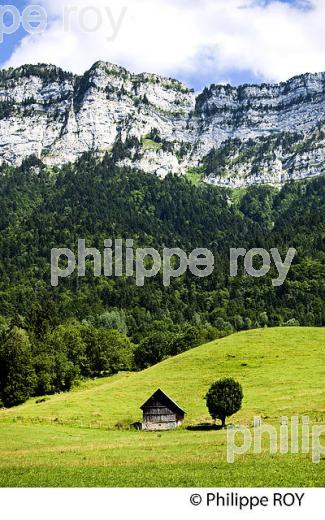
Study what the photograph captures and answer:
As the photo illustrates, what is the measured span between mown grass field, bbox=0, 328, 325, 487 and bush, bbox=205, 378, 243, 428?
237 cm

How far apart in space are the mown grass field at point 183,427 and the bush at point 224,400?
2.37 meters

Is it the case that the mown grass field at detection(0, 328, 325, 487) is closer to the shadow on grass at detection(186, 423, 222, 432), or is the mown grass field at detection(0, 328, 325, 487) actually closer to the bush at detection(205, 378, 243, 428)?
the shadow on grass at detection(186, 423, 222, 432)

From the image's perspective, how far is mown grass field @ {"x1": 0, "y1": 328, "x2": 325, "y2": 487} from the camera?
4088cm

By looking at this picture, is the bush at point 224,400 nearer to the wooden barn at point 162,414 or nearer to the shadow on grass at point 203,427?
the shadow on grass at point 203,427

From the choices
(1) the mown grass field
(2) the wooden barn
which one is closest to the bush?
(1) the mown grass field

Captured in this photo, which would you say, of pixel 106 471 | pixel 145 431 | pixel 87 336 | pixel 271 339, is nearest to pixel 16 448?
pixel 106 471

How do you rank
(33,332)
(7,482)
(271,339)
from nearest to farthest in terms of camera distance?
(7,482) → (271,339) → (33,332)

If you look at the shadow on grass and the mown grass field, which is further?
the shadow on grass

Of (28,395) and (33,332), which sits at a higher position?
(33,332)

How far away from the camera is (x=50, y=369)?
124750 mm

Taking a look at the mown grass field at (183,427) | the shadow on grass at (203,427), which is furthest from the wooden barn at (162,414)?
the shadow on grass at (203,427)

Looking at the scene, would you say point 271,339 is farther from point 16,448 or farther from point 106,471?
point 106,471

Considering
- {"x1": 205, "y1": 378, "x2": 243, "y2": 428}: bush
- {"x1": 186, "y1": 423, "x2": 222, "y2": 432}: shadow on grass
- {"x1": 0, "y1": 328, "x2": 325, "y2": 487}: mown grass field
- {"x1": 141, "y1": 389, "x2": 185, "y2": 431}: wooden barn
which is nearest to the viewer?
{"x1": 0, "y1": 328, "x2": 325, "y2": 487}: mown grass field

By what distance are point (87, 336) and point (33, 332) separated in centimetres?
1801
